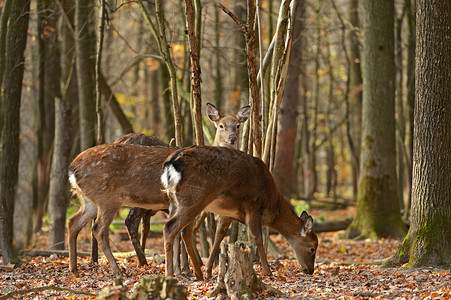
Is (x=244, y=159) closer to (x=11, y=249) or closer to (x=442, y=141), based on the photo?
(x=442, y=141)

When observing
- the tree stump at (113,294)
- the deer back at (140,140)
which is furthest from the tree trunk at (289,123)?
the tree stump at (113,294)

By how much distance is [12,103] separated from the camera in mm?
9828

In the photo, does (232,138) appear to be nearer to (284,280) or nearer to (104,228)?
(104,228)

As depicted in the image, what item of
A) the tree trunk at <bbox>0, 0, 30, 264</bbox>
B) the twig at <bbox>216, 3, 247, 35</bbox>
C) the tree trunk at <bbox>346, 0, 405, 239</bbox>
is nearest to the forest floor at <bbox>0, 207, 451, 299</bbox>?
the tree trunk at <bbox>0, 0, 30, 264</bbox>

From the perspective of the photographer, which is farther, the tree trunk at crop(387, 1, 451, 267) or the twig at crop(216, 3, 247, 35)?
the twig at crop(216, 3, 247, 35)

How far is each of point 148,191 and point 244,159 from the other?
1.23m

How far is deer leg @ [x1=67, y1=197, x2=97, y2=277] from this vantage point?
7.76 m

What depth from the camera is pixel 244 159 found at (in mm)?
7316

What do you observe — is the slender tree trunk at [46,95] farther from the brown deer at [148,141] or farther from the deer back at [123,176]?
the deer back at [123,176]

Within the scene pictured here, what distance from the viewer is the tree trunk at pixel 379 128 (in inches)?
494

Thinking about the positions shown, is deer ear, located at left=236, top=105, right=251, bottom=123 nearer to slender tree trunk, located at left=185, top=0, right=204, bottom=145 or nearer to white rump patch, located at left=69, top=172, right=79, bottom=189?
slender tree trunk, located at left=185, top=0, right=204, bottom=145

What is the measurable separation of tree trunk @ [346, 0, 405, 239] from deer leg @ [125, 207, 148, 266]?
17.9 ft

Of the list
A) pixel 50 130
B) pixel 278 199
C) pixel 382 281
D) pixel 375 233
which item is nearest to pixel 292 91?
pixel 375 233

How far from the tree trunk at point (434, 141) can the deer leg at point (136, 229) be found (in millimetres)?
3537
